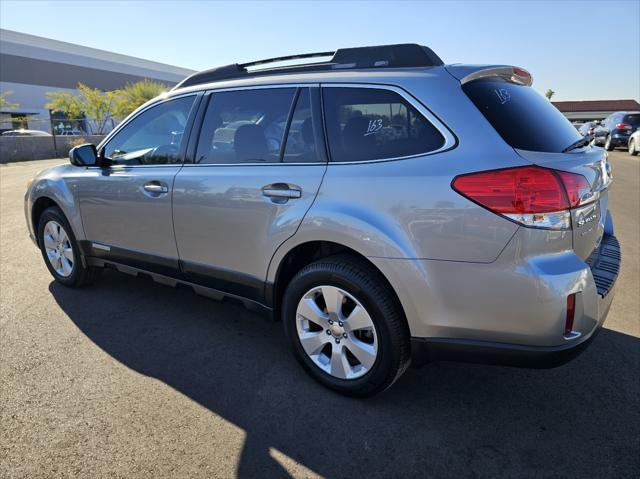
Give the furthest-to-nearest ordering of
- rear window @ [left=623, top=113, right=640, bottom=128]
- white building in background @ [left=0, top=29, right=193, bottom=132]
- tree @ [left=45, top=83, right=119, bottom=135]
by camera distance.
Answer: white building in background @ [left=0, top=29, right=193, bottom=132], tree @ [left=45, top=83, right=119, bottom=135], rear window @ [left=623, top=113, right=640, bottom=128]

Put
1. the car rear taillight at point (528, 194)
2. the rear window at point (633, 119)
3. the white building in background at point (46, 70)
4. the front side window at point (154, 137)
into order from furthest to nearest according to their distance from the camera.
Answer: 1. the white building in background at point (46, 70)
2. the rear window at point (633, 119)
3. the front side window at point (154, 137)
4. the car rear taillight at point (528, 194)

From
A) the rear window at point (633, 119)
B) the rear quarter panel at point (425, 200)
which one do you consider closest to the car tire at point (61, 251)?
the rear quarter panel at point (425, 200)

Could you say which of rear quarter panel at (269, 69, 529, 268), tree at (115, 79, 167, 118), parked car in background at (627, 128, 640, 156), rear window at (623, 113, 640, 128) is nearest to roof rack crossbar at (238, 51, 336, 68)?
rear quarter panel at (269, 69, 529, 268)

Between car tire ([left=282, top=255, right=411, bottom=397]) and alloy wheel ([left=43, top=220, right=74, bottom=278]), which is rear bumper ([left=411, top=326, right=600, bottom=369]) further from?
alloy wheel ([left=43, top=220, right=74, bottom=278])

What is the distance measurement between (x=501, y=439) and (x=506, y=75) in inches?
79.0

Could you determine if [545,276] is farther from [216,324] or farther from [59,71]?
[59,71]

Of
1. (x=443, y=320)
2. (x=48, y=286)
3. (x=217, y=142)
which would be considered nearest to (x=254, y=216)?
(x=217, y=142)

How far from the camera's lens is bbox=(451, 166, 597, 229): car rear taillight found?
2.04 meters

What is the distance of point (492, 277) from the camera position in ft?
6.94

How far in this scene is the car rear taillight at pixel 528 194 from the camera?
204 centimetres

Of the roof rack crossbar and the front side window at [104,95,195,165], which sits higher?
the roof rack crossbar

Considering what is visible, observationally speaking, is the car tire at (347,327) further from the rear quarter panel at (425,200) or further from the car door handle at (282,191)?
the car door handle at (282,191)

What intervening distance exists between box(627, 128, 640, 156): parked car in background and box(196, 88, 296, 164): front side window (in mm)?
21148

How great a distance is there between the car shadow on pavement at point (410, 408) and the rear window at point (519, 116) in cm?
146
